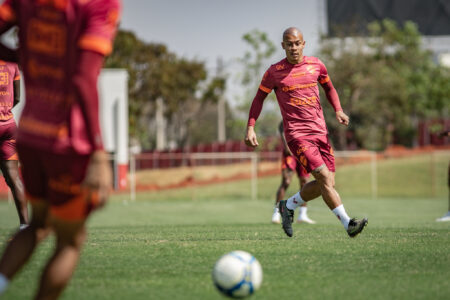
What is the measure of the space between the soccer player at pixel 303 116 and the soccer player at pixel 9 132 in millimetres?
2904

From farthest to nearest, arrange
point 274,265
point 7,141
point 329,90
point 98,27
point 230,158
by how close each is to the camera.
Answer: point 230,158 < point 329,90 < point 7,141 < point 274,265 < point 98,27

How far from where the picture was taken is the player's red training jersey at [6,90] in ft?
23.9

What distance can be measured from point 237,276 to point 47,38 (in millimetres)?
2087

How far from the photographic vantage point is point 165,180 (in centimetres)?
3297

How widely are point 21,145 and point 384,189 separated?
94.3 ft

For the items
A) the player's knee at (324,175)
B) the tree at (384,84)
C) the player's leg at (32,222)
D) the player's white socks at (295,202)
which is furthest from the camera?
the tree at (384,84)

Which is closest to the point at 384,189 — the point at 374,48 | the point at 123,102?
the point at 123,102

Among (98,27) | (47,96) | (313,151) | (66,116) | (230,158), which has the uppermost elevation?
(98,27)

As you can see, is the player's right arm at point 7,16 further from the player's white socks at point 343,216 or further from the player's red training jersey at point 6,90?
the player's white socks at point 343,216

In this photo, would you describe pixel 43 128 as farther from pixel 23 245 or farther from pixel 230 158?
pixel 230 158

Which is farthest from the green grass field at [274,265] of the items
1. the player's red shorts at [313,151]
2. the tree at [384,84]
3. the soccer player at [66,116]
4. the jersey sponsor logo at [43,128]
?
the tree at [384,84]

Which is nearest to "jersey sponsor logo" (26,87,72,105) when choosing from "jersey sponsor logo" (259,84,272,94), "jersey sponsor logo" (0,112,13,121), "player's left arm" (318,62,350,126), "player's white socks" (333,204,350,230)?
"jersey sponsor logo" (0,112,13,121)

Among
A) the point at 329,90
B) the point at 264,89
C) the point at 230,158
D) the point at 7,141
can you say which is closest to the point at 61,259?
the point at 7,141

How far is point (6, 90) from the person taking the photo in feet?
24.2
